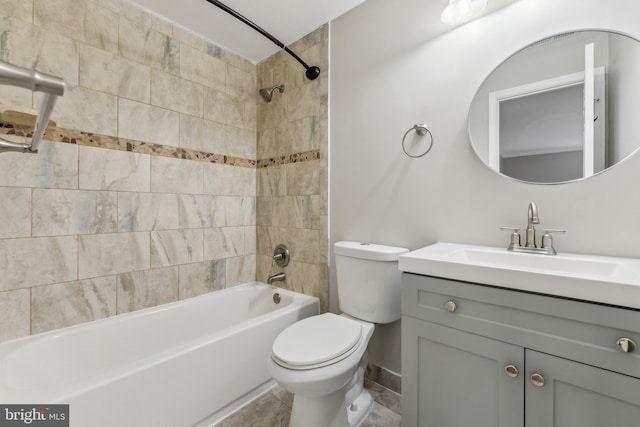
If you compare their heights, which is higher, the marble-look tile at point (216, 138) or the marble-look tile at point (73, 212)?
the marble-look tile at point (216, 138)

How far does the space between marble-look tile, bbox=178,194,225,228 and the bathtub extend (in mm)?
548

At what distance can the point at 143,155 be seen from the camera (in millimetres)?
1731

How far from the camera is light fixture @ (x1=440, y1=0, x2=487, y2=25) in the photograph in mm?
1217

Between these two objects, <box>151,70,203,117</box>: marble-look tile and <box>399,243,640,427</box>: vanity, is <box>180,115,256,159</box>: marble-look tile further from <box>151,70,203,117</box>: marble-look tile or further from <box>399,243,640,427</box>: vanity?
<box>399,243,640,427</box>: vanity

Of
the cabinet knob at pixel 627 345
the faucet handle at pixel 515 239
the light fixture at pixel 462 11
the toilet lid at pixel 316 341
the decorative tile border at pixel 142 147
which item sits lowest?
the toilet lid at pixel 316 341

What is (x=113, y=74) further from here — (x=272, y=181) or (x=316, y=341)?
(x=316, y=341)

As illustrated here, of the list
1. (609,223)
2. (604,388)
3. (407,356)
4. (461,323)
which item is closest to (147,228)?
(407,356)

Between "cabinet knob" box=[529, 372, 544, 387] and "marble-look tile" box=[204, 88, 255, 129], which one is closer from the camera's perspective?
"cabinet knob" box=[529, 372, 544, 387]

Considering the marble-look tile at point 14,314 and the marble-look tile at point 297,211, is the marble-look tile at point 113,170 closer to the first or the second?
the marble-look tile at point 14,314

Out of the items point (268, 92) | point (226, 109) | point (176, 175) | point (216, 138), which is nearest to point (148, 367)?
point (176, 175)

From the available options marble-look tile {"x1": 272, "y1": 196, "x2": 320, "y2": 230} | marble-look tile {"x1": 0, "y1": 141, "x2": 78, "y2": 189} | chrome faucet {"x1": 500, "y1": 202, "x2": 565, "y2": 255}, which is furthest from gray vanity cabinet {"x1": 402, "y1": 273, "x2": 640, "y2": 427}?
marble-look tile {"x1": 0, "y1": 141, "x2": 78, "y2": 189}

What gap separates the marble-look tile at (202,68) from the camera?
193cm

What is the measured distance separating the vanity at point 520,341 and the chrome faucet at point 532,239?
64mm

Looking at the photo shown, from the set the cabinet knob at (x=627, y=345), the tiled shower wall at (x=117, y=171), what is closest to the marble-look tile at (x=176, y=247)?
the tiled shower wall at (x=117, y=171)
